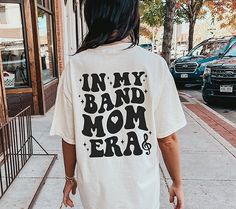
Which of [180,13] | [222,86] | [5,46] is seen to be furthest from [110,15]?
[180,13]

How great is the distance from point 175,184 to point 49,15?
23.2ft

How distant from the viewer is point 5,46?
614 cm

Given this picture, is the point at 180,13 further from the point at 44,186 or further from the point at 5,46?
the point at 44,186

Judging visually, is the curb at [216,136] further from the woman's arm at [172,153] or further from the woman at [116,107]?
the woman at [116,107]

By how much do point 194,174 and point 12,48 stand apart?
4405mm

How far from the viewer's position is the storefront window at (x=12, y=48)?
6004 millimetres

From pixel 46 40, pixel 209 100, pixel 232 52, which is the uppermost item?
pixel 46 40

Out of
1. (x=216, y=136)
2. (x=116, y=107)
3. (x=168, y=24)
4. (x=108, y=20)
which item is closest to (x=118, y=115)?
(x=116, y=107)

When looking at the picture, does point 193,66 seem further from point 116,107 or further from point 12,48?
point 116,107

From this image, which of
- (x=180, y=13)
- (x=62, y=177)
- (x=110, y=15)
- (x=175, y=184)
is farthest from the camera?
(x=180, y=13)

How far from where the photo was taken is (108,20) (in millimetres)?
1385

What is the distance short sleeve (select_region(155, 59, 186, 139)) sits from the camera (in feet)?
4.61

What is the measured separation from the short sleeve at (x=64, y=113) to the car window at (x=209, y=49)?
10.6m

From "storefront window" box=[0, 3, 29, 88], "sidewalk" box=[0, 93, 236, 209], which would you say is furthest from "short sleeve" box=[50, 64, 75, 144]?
"storefront window" box=[0, 3, 29, 88]
